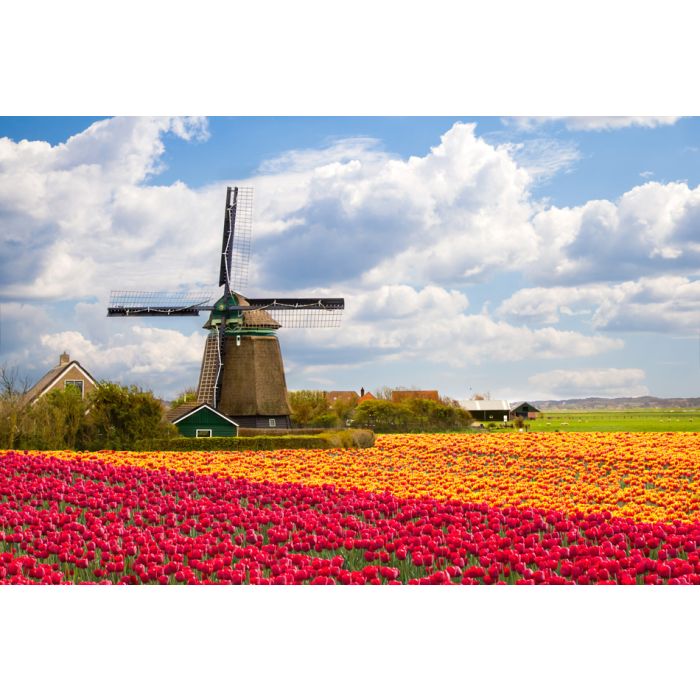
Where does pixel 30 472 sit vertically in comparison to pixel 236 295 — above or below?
below

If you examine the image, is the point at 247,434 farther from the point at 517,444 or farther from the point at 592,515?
the point at 592,515

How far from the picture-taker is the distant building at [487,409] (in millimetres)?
49656

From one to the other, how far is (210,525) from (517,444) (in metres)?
12.0

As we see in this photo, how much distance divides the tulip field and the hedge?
4.25m

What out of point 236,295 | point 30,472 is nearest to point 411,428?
point 236,295

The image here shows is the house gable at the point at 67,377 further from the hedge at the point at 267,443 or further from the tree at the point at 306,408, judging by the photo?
the hedge at the point at 267,443

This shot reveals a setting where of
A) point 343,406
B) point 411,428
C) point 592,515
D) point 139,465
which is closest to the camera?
point 592,515

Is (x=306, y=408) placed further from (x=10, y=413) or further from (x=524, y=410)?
(x=524, y=410)

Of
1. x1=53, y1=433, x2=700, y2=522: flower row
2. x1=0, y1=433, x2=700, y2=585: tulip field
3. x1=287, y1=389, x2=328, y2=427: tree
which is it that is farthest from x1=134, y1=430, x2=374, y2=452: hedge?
x1=287, y1=389, x2=328, y2=427: tree

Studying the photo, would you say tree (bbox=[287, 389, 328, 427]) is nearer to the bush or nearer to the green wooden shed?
the bush

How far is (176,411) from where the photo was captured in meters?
23.0

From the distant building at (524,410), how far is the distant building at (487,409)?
74.3 inches

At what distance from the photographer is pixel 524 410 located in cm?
5709

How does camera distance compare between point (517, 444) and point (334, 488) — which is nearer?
point (334, 488)
